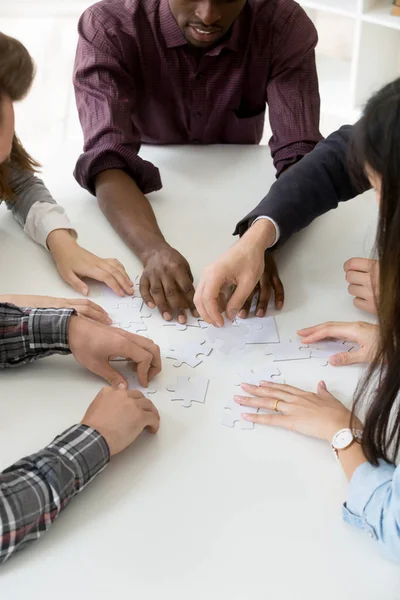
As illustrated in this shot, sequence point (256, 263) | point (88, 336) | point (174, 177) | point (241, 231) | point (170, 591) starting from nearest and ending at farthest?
point (170, 591)
point (88, 336)
point (256, 263)
point (241, 231)
point (174, 177)

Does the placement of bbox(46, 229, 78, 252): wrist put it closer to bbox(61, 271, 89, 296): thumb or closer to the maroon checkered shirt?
bbox(61, 271, 89, 296): thumb

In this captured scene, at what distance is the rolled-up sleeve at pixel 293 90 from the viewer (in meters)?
1.69

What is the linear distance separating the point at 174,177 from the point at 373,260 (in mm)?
821

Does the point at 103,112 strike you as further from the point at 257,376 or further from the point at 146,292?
the point at 257,376

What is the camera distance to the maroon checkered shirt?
164 centimetres

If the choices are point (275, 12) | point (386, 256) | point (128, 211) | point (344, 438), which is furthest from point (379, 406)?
point (275, 12)

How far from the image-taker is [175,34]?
1656 millimetres

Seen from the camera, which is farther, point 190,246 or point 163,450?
point 190,246

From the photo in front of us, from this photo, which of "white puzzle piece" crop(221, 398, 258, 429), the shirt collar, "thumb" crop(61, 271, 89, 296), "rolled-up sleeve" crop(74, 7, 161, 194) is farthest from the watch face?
the shirt collar

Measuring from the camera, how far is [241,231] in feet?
4.87

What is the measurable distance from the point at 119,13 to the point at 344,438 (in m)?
1.17

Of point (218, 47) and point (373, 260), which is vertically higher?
point (218, 47)

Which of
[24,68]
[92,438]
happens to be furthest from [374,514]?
Answer: [24,68]

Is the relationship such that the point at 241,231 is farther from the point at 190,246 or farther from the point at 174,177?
the point at 174,177
